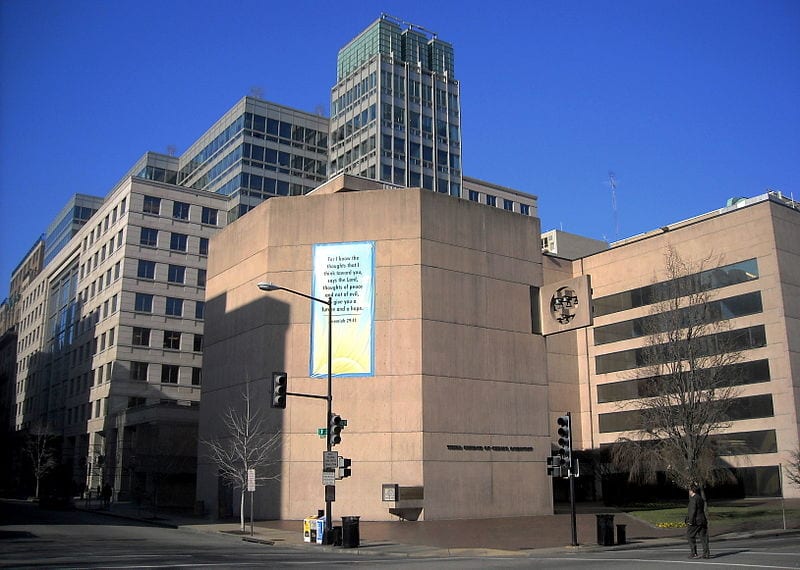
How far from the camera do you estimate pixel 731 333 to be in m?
57.4

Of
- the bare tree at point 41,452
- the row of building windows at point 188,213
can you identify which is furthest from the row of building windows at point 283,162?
the bare tree at point 41,452

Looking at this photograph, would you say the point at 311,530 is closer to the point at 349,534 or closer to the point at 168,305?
the point at 349,534

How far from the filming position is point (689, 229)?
63156mm

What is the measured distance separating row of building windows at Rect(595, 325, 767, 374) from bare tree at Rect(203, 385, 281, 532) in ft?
75.7

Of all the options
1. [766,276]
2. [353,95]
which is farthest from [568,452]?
[353,95]

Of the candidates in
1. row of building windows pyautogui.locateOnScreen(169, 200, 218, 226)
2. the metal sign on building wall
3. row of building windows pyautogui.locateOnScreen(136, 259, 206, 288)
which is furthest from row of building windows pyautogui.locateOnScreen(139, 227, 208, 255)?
the metal sign on building wall

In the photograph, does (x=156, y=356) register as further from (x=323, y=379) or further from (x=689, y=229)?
(x=689, y=229)

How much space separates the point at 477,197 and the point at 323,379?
246 ft

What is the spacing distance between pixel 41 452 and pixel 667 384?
225ft

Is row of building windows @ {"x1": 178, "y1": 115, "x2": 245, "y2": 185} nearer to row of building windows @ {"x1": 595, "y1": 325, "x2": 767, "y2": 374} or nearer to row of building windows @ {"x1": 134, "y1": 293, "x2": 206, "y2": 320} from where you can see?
row of building windows @ {"x1": 134, "y1": 293, "x2": 206, "y2": 320}

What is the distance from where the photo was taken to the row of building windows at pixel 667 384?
1836 inches

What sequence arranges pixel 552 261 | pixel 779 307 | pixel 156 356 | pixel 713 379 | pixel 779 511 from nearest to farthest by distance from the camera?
pixel 779 511 → pixel 713 379 → pixel 779 307 → pixel 552 261 → pixel 156 356

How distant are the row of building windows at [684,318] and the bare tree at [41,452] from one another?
57727 millimetres

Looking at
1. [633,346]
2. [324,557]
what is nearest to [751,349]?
[633,346]
